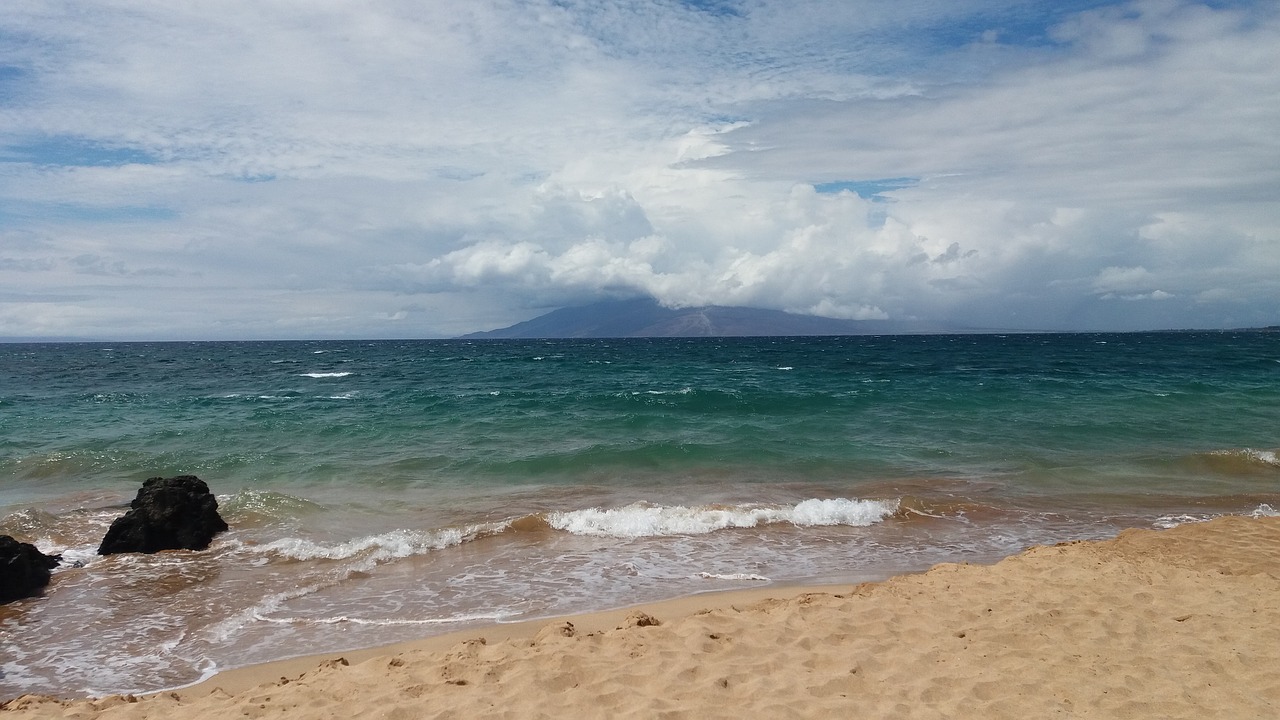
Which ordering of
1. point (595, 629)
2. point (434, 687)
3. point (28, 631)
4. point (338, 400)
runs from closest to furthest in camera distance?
point (434, 687) < point (595, 629) < point (28, 631) < point (338, 400)

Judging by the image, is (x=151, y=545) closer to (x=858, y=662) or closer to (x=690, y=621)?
(x=690, y=621)

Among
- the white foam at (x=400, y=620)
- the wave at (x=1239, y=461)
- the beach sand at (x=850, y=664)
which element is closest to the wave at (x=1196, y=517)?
the wave at (x=1239, y=461)

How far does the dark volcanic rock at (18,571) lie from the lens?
8.79 metres

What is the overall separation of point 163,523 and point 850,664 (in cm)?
1065

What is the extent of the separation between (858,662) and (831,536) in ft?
18.9

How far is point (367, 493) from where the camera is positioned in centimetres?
1483

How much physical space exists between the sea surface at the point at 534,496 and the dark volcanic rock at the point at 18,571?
22 centimetres

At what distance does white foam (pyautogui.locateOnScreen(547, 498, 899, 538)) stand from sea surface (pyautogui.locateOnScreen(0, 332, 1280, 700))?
0.06 metres

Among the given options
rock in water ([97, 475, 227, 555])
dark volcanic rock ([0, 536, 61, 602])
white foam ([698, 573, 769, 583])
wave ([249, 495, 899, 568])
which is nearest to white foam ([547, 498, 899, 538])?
wave ([249, 495, 899, 568])

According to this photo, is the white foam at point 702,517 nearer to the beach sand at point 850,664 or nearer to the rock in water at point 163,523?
the beach sand at point 850,664

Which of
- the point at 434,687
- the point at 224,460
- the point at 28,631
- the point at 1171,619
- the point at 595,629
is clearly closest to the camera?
the point at 434,687

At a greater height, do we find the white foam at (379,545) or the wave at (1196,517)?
the wave at (1196,517)

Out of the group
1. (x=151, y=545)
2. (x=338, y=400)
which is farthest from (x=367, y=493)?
(x=338, y=400)

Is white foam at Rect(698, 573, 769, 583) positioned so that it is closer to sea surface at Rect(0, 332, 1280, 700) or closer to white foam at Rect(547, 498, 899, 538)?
sea surface at Rect(0, 332, 1280, 700)
